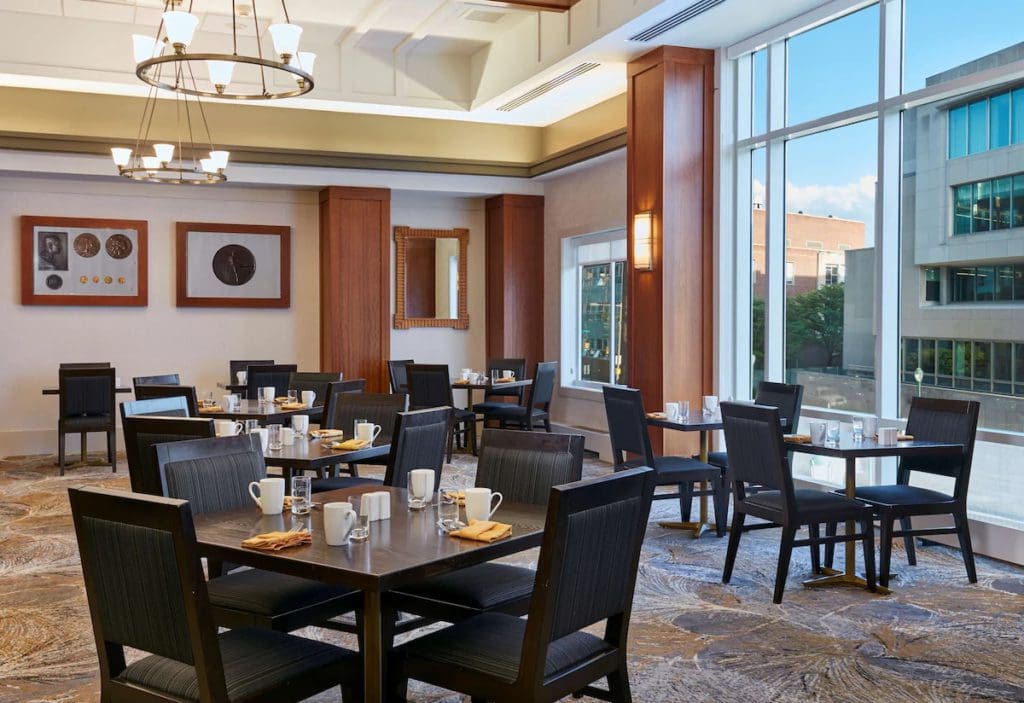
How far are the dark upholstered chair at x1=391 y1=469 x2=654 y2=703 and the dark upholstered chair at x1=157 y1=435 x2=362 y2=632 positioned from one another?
1.50 ft

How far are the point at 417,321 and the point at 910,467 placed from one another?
7.04 meters

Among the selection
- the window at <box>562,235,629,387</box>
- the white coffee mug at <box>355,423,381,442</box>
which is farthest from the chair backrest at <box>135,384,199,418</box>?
the window at <box>562,235,629,387</box>

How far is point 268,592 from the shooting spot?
122 inches

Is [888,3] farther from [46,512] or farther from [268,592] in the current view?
[46,512]

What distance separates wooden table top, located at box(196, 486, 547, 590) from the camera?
2520 millimetres

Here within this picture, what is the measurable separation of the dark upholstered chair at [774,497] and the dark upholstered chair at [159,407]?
307 cm

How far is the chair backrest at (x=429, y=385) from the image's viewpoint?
9195 millimetres

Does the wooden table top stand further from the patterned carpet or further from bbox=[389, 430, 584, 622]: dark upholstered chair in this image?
the patterned carpet

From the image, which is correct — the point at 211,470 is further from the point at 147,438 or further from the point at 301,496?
the point at 147,438

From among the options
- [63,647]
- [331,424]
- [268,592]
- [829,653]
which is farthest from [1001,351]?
[63,647]

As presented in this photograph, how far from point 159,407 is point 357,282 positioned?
202 inches

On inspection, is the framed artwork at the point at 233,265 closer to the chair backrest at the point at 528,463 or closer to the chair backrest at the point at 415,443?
the chair backrest at the point at 415,443

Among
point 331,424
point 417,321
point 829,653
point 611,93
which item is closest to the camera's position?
point 829,653

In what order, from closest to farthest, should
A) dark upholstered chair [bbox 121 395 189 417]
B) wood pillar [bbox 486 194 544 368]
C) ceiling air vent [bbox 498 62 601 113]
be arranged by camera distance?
dark upholstered chair [bbox 121 395 189 417]
ceiling air vent [bbox 498 62 601 113]
wood pillar [bbox 486 194 544 368]
